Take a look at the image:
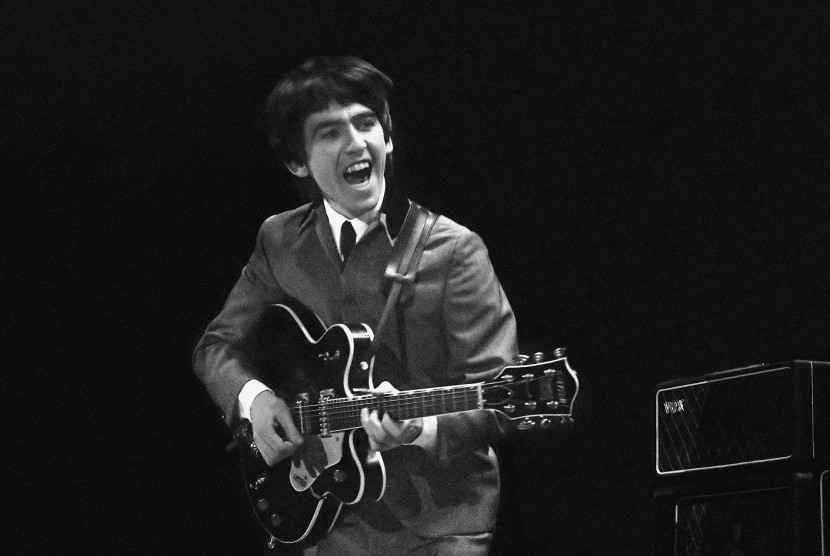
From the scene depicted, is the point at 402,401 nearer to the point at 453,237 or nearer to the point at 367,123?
the point at 453,237

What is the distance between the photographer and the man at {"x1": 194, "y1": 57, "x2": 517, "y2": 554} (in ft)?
7.75

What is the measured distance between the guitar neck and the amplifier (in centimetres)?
37

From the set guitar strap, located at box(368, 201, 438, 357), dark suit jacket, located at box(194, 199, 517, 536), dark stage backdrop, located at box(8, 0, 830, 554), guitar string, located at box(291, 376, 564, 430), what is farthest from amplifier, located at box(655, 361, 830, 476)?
guitar strap, located at box(368, 201, 438, 357)

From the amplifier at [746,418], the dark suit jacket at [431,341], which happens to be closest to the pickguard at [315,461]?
the dark suit jacket at [431,341]

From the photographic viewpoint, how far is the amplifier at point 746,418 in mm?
1916

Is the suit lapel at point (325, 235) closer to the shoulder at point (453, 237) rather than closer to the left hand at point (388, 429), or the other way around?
the shoulder at point (453, 237)

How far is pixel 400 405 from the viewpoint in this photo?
229 centimetres

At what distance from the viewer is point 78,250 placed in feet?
10.2

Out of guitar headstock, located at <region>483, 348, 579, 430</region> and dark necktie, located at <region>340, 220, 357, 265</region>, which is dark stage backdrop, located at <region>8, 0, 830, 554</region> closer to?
dark necktie, located at <region>340, 220, 357, 265</region>

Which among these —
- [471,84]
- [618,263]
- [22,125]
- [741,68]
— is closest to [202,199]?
[22,125]

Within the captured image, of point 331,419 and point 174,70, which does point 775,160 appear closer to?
point 331,419

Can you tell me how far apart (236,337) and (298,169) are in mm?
419

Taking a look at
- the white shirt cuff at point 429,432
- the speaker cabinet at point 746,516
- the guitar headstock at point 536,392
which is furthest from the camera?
the white shirt cuff at point 429,432

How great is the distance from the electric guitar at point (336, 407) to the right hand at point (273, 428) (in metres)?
0.02
